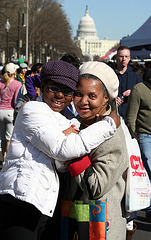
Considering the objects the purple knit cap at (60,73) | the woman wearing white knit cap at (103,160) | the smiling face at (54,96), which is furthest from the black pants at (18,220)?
the purple knit cap at (60,73)

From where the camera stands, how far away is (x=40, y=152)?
7.86 feet

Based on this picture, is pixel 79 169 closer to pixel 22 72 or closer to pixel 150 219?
pixel 150 219

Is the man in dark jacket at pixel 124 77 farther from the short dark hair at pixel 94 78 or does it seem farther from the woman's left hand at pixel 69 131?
the woman's left hand at pixel 69 131

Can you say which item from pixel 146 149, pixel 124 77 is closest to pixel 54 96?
pixel 146 149

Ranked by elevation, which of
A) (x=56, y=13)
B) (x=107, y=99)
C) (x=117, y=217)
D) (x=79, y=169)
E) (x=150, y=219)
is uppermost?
(x=56, y=13)

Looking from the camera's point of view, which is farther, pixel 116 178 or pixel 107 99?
pixel 107 99

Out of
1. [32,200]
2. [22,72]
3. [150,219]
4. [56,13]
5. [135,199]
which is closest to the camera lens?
[32,200]

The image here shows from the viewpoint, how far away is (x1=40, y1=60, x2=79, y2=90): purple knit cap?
2.49 meters

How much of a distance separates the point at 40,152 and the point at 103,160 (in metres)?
0.34

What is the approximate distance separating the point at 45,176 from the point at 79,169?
18 centimetres

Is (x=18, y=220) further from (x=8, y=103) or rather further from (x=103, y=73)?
(x=8, y=103)

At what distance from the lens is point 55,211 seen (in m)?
2.55

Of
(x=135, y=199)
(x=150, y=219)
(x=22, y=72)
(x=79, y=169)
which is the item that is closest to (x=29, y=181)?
(x=79, y=169)

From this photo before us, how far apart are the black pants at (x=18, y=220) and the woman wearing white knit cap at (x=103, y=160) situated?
24 centimetres
